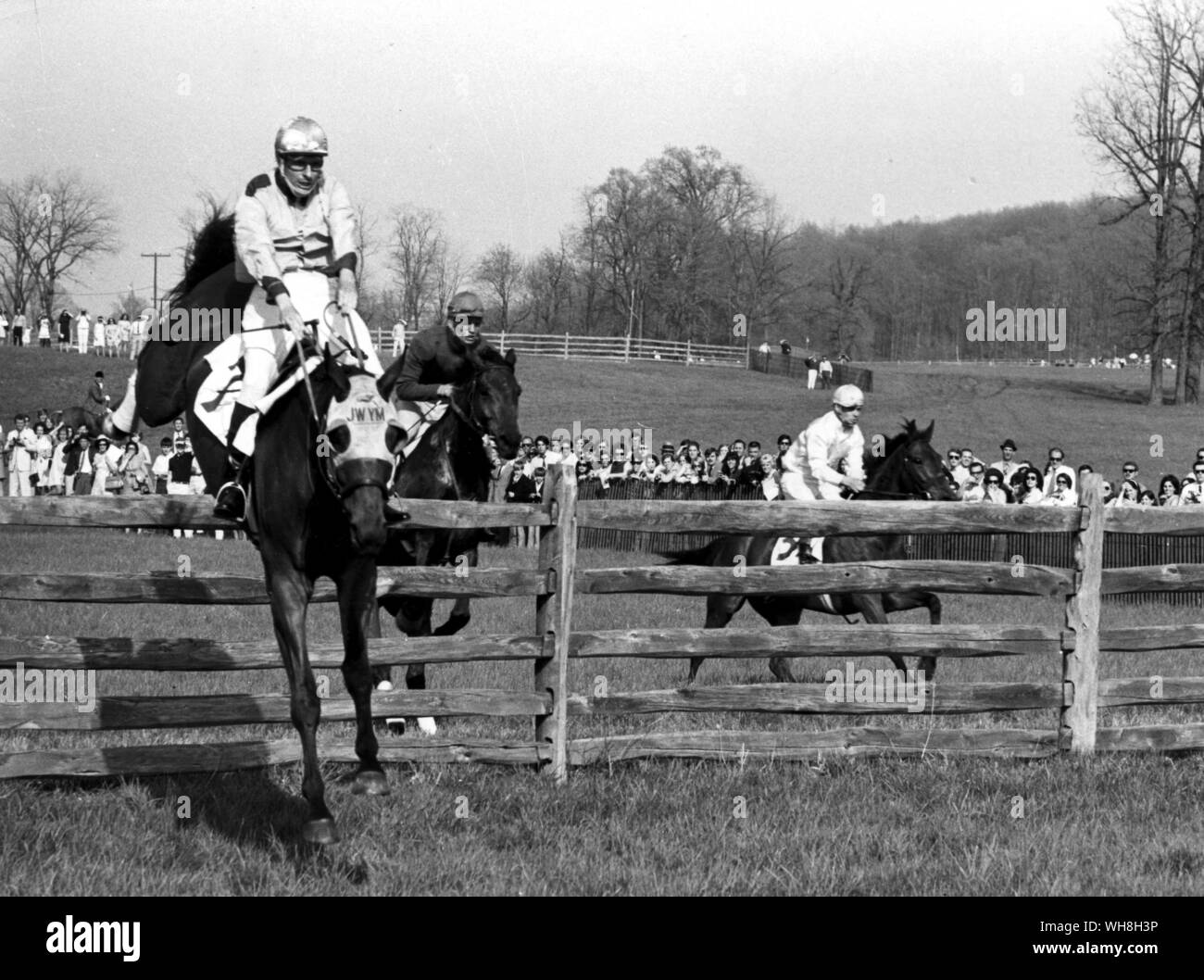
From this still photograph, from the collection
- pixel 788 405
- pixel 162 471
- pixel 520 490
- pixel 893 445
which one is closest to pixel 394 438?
pixel 893 445

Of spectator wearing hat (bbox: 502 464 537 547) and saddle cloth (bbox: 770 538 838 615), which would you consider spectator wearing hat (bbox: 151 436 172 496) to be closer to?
spectator wearing hat (bbox: 502 464 537 547)

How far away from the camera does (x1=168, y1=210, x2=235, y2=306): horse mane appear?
28.7 feet

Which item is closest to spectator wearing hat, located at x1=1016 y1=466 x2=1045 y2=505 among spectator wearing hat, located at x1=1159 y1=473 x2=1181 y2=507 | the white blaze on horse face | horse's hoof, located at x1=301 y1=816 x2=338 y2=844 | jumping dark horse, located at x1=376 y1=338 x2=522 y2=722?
spectator wearing hat, located at x1=1159 y1=473 x2=1181 y2=507

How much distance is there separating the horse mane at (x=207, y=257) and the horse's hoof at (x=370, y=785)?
12.5ft

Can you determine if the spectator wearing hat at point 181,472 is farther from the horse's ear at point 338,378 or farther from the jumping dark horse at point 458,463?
the horse's ear at point 338,378

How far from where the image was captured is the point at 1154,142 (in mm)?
58250

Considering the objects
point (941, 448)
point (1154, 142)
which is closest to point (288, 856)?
point (941, 448)

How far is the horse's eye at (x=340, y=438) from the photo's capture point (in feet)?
19.5

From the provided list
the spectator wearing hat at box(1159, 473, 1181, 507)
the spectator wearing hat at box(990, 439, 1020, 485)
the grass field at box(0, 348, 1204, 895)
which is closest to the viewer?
the grass field at box(0, 348, 1204, 895)

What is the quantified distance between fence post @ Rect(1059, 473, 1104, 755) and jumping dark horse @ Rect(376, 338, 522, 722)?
14.0ft

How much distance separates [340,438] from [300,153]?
1930 millimetres

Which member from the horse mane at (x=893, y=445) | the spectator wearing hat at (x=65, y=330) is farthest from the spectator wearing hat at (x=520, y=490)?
the spectator wearing hat at (x=65, y=330)

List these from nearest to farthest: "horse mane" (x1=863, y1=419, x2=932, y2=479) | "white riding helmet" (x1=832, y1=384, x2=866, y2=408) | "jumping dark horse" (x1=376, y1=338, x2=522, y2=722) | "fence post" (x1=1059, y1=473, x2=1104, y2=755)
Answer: "fence post" (x1=1059, y1=473, x2=1104, y2=755) → "jumping dark horse" (x1=376, y1=338, x2=522, y2=722) → "white riding helmet" (x1=832, y1=384, x2=866, y2=408) → "horse mane" (x1=863, y1=419, x2=932, y2=479)
